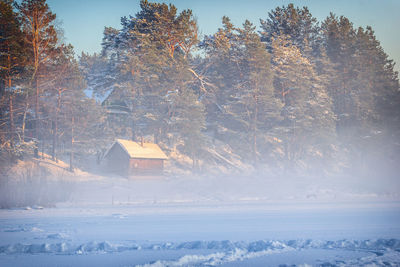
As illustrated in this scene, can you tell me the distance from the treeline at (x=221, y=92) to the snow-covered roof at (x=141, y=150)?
312 cm

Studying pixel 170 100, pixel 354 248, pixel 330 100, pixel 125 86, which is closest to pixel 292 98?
pixel 330 100

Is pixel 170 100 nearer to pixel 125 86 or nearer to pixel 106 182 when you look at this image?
pixel 125 86

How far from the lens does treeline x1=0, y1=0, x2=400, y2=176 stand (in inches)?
1484

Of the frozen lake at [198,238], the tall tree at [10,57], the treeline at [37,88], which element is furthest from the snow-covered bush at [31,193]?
the tall tree at [10,57]

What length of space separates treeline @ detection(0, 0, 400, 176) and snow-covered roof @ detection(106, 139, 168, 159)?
312 cm

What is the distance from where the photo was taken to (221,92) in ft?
161

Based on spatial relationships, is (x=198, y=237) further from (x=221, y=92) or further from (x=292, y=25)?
(x=292, y=25)

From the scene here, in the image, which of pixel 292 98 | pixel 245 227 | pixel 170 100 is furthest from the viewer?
pixel 292 98

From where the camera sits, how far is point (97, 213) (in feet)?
56.4

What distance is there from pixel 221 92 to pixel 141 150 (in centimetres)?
1557

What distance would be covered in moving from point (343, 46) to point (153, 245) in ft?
161

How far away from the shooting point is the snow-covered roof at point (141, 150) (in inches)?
1473

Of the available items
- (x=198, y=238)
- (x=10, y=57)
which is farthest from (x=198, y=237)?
(x=10, y=57)

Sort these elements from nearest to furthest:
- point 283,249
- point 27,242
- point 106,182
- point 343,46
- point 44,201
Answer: point 283,249
point 27,242
point 44,201
point 106,182
point 343,46
